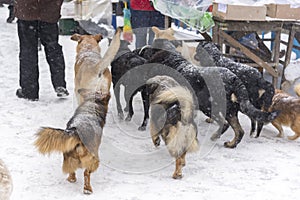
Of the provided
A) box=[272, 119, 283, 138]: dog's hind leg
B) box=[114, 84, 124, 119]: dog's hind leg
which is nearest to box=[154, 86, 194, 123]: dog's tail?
box=[114, 84, 124, 119]: dog's hind leg

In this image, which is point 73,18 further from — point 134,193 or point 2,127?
point 134,193

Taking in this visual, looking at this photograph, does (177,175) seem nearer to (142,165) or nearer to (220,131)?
(142,165)

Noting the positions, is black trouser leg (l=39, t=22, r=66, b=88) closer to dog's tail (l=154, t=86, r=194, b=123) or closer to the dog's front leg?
dog's tail (l=154, t=86, r=194, b=123)

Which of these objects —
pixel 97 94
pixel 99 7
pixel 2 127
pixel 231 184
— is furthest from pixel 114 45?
pixel 99 7

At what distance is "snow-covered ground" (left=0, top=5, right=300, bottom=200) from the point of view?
12.5ft

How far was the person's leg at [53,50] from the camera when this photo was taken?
19.1 feet

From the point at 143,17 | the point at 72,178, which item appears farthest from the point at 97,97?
the point at 143,17

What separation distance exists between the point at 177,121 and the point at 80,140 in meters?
0.93

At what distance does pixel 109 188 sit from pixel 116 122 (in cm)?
173

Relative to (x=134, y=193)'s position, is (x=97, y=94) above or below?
above

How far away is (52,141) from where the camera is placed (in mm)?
3373

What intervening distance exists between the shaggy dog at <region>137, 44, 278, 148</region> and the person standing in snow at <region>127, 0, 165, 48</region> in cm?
280

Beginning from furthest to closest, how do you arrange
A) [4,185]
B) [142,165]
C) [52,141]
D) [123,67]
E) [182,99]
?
[123,67]
[142,165]
[182,99]
[52,141]
[4,185]

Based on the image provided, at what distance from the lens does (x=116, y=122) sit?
18.0 ft
